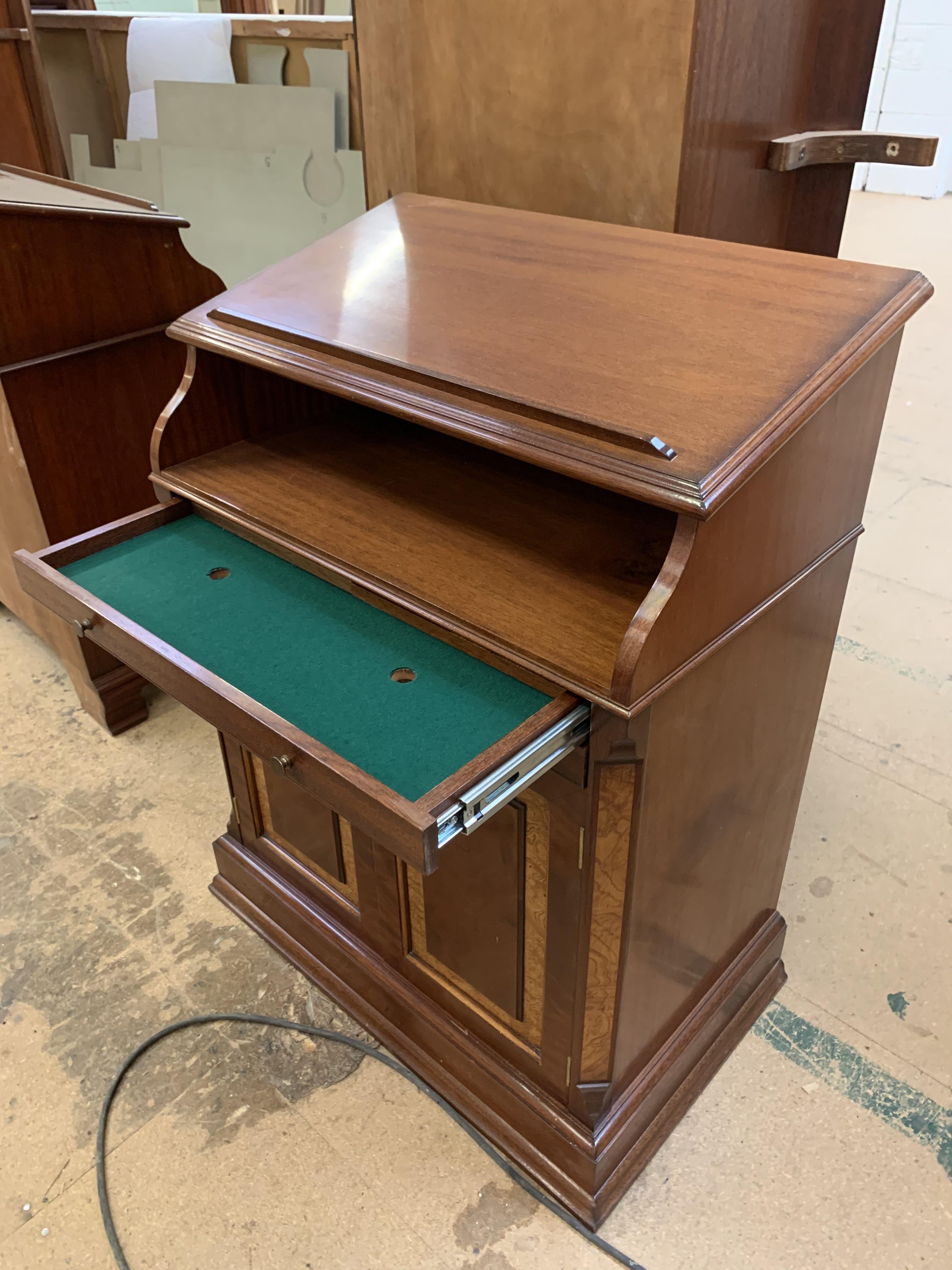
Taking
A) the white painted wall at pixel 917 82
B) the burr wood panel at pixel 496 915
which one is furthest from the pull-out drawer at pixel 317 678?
the white painted wall at pixel 917 82

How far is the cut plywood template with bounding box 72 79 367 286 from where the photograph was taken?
290cm

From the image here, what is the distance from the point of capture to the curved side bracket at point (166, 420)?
1504mm

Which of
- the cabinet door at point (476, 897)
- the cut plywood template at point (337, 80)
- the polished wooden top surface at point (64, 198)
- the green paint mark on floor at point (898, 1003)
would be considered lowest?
the green paint mark on floor at point (898, 1003)

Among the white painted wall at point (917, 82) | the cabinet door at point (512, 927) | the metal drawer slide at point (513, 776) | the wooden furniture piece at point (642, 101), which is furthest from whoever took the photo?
the white painted wall at point (917, 82)

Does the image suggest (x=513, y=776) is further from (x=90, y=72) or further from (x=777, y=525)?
(x=90, y=72)

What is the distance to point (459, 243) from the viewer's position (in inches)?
58.6

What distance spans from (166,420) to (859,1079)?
164 cm

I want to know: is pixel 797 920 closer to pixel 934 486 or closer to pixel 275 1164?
pixel 275 1164

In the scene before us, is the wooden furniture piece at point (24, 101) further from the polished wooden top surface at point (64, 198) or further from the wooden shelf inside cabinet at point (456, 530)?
the wooden shelf inside cabinet at point (456, 530)

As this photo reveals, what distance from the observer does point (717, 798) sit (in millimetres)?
1370

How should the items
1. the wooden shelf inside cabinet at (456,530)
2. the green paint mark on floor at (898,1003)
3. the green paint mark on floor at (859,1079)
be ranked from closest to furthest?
the wooden shelf inside cabinet at (456,530)
the green paint mark on floor at (859,1079)
the green paint mark on floor at (898,1003)

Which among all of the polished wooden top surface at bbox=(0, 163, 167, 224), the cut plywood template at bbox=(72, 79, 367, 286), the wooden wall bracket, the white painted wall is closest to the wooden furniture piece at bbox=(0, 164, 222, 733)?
the polished wooden top surface at bbox=(0, 163, 167, 224)

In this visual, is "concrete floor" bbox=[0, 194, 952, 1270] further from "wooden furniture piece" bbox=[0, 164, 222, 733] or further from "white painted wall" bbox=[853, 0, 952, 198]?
"white painted wall" bbox=[853, 0, 952, 198]

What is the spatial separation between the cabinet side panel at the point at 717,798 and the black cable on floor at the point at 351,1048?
25cm
